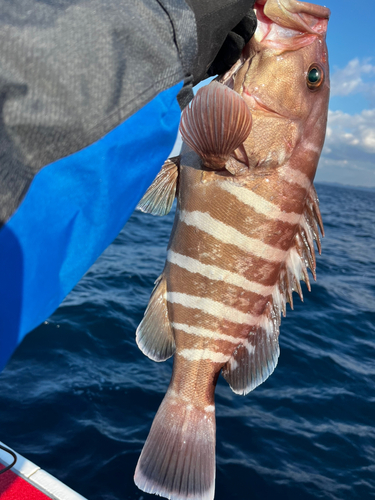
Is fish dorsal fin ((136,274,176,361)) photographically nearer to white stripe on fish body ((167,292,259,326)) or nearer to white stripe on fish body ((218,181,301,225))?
white stripe on fish body ((167,292,259,326))

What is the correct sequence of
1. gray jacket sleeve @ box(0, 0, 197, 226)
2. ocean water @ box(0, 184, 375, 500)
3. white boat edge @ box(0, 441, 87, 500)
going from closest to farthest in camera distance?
gray jacket sleeve @ box(0, 0, 197, 226) < white boat edge @ box(0, 441, 87, 500) < ocean water @ box(0, 184, 375, 500)

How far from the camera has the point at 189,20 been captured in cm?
125

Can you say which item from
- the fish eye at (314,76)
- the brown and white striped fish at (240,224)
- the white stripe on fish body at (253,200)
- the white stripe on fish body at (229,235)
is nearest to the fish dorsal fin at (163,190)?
the brown and white striped fish at (240,224)

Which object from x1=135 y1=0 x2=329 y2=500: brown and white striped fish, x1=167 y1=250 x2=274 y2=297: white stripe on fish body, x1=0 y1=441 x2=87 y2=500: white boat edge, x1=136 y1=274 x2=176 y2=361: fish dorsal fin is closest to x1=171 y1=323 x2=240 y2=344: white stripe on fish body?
x1=135 y1=0 x2=329 y2=500: brown and white striped fish

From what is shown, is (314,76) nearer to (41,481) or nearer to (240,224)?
(240,224)

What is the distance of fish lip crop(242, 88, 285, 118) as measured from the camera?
73.0 inches

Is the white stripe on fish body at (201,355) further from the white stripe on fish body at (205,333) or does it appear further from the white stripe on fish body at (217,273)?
the white stripe on fish body at (217,273)

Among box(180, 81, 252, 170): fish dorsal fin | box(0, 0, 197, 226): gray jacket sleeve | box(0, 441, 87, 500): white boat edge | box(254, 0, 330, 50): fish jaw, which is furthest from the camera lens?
box(0, 441, 87, 500): white boat edge

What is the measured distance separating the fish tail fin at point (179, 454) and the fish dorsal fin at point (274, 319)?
0.27 m

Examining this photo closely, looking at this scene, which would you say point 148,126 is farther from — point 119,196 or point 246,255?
point 246,255

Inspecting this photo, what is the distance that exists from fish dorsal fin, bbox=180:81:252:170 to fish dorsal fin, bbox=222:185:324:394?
0.62 meters

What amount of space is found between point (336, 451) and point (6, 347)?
4532mm

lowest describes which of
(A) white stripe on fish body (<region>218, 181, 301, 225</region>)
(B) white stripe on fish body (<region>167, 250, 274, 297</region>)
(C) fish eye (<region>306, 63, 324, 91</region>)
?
(B) white stripe on fish body (<region>167, 250, 274, 297</region>)

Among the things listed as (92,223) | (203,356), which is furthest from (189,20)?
(203,356)
